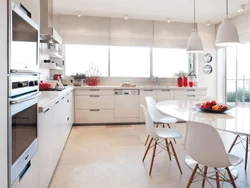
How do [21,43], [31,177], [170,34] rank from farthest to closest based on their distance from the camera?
[170,34], [31,177], [21,43]

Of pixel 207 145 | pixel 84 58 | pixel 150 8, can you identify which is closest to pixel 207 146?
pixel 207 145

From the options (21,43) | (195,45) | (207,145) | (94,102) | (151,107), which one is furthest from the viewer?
(94,102)

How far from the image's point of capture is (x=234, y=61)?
5.73 m

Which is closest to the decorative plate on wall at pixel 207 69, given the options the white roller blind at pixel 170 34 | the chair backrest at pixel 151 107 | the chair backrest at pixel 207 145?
the white roller blind at pixel 170 34

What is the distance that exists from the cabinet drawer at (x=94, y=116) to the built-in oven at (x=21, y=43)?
11.7 ft

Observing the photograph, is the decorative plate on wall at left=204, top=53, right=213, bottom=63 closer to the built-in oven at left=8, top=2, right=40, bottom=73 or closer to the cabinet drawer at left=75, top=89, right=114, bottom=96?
the cabinet drawer at left=75, top=89, right=114, bottom=96

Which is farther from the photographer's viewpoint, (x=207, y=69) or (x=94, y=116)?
(x=207, y=69)

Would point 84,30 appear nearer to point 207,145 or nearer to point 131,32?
point 131,32

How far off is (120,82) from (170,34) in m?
1.88

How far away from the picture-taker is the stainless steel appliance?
1174 mm

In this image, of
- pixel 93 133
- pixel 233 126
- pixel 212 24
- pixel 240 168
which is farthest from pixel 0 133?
pixel 212 24

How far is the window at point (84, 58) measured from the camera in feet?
18.6

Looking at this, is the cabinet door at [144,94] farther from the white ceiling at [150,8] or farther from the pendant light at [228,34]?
the pendant light at [228,34]

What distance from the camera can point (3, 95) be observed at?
3.52ft
